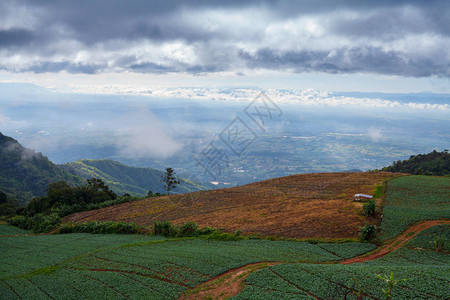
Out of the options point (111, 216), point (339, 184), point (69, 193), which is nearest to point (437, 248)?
point (339, 184)

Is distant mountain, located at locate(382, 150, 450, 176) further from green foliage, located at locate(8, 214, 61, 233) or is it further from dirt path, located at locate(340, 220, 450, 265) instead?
green foliage, located at locate(8, 214, 61, 233)

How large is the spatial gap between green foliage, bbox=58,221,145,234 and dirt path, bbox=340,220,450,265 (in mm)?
26815

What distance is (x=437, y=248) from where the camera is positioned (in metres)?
21.5

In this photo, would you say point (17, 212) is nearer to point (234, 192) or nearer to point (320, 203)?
point (234, 192)

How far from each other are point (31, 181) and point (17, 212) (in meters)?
96.2

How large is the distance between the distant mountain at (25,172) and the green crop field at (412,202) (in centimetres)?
14104

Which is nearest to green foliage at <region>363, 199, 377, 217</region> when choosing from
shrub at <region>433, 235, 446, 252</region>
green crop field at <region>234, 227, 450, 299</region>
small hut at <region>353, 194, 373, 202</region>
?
small hut at <region>353, 194, 373, 202</region>

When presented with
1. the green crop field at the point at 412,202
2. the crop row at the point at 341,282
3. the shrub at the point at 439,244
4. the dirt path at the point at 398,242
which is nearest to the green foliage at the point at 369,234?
the green crop field at the point at 412,202

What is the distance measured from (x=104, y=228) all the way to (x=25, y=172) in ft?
449

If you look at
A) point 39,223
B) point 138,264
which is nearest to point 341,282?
point 138,264

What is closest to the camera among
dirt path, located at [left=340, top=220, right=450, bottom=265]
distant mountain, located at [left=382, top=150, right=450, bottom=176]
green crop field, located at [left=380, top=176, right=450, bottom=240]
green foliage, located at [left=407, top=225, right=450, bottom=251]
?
dirt path, located at [left=340, top=220, right=450, bottom=265]

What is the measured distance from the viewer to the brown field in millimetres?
30406

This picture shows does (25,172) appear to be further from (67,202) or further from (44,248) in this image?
(44,248)

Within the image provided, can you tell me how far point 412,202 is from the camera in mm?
33969
